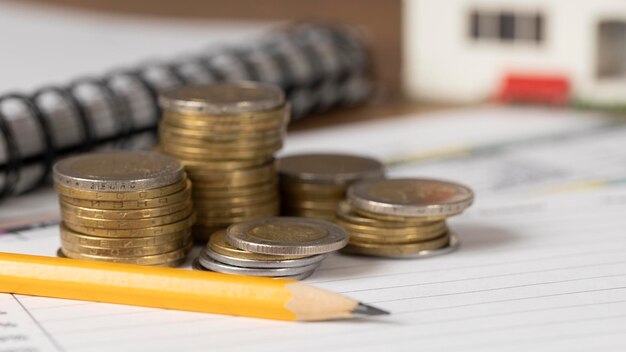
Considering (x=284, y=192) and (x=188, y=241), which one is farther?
(x=284, y=192)

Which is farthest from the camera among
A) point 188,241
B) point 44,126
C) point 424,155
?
point 424,155

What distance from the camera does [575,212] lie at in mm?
1401

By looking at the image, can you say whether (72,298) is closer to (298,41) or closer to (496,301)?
(496,301)

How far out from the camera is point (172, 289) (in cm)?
105

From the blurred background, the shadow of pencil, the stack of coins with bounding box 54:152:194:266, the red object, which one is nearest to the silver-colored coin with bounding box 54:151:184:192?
the stack of coins with bounding box 54:152:194:266

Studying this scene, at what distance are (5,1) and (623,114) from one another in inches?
63.0

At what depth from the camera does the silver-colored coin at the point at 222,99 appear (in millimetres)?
1249

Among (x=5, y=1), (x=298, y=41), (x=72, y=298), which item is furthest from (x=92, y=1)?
(x=72, y=298)

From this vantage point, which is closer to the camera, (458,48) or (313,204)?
(313,204)

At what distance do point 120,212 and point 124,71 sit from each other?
2.00 ft

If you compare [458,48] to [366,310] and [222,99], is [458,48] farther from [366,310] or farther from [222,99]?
[366,310]

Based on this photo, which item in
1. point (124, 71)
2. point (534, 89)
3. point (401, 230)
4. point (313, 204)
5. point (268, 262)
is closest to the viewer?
point (268, 262)

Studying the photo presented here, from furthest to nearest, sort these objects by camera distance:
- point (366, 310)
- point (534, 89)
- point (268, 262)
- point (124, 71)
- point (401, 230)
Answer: point (534, 89)
point (124, 71)
point (401, 230)
point (268, 262)
point (366, 310)

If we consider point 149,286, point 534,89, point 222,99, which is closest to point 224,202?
point 222,99
